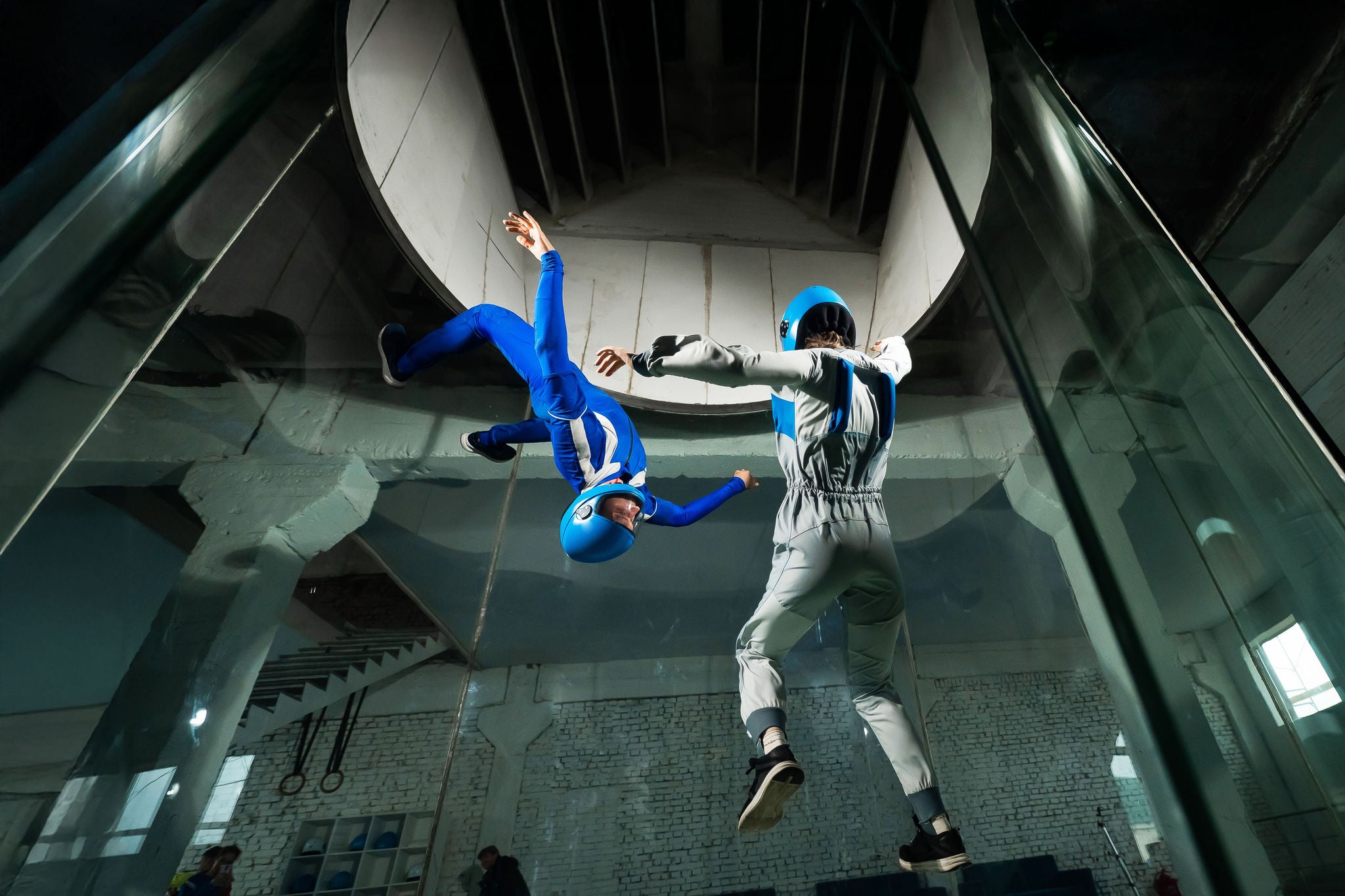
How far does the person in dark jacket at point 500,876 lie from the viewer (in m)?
1.50

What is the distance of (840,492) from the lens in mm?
1949

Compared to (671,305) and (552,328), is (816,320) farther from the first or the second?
(671,305)

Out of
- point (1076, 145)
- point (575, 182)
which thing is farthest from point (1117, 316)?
point (575, 182)

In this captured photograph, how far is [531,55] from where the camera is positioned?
3.62 m

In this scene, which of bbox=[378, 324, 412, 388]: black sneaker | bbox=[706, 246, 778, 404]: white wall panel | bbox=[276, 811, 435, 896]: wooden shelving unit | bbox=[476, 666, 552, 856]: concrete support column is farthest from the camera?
bbox=[706, 246, 778, 404]: white wall panel

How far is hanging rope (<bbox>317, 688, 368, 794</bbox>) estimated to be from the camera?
1.54 m

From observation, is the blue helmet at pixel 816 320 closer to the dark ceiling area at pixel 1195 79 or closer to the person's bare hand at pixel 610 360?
the person's bare hand at pixel 610 360

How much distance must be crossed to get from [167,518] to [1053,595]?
224 centimetres

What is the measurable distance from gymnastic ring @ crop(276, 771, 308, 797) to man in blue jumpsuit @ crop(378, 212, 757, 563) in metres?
0.89

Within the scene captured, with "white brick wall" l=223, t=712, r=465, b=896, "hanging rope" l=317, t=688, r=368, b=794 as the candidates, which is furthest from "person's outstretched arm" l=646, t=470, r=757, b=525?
"hanging rope" l=317, t=688, r=368, b=794

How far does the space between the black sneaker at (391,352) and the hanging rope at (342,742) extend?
1096mm

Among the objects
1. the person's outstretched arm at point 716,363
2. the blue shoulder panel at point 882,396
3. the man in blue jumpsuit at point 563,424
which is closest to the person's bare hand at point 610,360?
the person's outstretched arm at point 716,363

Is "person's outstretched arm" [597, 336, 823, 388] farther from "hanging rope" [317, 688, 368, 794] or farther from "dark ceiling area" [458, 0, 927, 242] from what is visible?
"dark ceiling area" [458, 0, 927, 242]

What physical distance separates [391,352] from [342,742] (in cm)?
133
